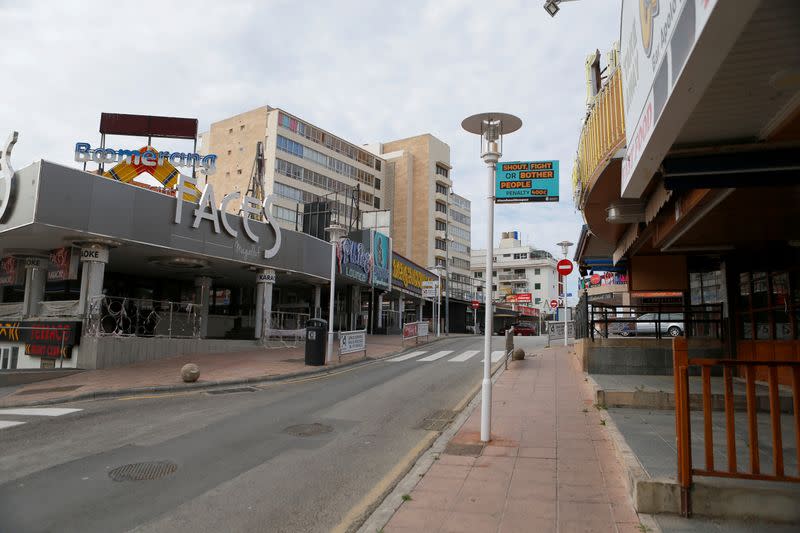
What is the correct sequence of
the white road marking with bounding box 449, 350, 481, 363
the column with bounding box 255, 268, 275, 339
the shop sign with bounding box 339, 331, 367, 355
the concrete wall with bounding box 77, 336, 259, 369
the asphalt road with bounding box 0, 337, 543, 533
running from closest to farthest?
1. the asphalt road with bounding box 0, 337, 543, 533
2. the concrete wall with bounding box 77, 336, 259, 369
3. the shop sign with bounding box 339, 331, 367, 355
4. the white road marking with bounding box 449, 350, 481, 363
5. the column with bounding box 255, 268, 275, 339

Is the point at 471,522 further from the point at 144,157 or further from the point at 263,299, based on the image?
the point at 144,157

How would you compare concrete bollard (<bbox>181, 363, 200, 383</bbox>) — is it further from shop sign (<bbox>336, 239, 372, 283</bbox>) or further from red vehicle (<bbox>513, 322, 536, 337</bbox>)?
red vehicle (<bbox>513, 322, 536, 337</bbox>)

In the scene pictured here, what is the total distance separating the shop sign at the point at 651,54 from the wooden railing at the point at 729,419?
1782mm

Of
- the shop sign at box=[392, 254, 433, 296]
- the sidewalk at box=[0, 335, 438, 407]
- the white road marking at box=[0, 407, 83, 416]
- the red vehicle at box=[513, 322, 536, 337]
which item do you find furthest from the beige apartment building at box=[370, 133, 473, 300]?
the white road marking at box=[0, 407, 83, 416]

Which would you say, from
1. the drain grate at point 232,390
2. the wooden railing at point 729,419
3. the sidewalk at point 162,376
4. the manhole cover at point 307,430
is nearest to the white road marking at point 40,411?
the sidewalk at point 162,376

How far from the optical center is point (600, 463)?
6.21 m

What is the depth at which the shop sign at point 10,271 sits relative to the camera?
21.1m

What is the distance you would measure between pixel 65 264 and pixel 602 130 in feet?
57.7

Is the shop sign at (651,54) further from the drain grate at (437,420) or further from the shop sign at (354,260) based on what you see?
the shop sign at (354,260)

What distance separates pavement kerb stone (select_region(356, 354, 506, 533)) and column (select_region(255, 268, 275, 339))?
15629 millimetres

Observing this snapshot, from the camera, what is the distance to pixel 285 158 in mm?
57469

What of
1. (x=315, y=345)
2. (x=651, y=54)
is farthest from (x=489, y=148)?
(x=315, y=345)

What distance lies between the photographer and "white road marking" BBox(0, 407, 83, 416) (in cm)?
989

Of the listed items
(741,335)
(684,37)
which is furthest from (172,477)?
(741,335)
